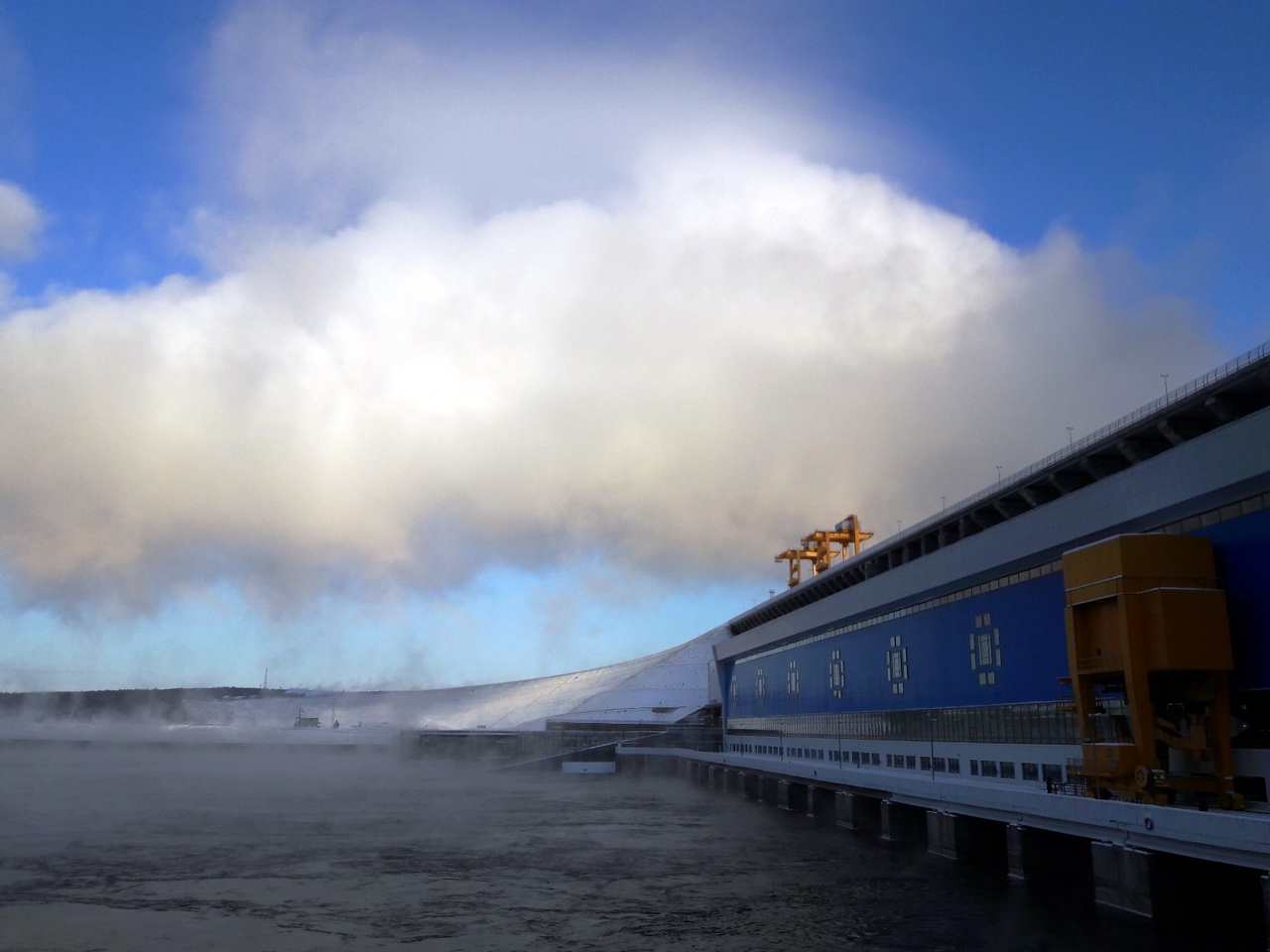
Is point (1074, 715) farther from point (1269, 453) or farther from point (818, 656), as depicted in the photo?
point (818, 656)

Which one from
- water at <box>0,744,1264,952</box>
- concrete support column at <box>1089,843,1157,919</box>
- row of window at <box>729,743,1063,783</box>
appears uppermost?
row of window at <box>729,743,1063,783</box>

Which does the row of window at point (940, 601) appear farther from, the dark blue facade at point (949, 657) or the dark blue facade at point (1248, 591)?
the dark blue facade at point (1248, 591)

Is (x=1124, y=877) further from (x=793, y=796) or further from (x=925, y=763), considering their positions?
(x=793, y=796)

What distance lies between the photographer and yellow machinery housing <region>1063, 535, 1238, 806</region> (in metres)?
23.4

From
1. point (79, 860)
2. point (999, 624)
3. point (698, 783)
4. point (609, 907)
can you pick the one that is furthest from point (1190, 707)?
point (698, 783)

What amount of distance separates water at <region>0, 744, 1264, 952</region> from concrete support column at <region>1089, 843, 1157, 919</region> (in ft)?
1.43

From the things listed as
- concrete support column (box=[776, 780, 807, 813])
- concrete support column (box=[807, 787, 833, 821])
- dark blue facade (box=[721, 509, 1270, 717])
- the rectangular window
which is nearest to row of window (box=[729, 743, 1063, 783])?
dark blue facade (box=[721, 509, 1270, 717])

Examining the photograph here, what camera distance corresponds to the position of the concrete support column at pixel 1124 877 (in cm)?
2184

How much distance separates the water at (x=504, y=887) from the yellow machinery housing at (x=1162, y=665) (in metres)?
3.41

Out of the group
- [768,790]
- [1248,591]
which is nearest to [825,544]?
[768,790]

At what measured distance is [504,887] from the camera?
26562mm

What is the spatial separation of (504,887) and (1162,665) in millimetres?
17677

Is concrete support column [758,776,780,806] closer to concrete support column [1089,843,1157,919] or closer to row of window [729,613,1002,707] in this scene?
row of window [729,613,1002,707]

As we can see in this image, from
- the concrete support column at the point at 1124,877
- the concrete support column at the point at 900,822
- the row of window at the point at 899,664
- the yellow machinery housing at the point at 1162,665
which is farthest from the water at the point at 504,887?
the row of window at the point at 899,664
